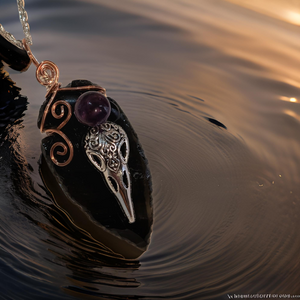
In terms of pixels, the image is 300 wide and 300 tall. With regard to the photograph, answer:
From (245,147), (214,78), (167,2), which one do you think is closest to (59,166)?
(245,147)

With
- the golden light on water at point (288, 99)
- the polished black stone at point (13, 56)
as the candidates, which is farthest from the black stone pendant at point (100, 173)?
the golden light on water at point (288, 99)

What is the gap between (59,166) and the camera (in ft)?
1.98

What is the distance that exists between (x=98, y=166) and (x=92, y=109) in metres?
0.09

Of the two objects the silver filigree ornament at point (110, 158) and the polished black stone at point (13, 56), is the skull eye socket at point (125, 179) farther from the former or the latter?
the polished black stone at point (13, 56)

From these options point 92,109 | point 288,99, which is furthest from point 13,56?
point 288,99

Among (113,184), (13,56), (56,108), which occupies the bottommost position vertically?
(113,184)

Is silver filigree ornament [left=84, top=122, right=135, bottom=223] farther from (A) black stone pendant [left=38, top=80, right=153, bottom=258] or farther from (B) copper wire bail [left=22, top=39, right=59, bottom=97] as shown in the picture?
(B) copper wire bail [left=22, top=39, right=59, bottom=97]

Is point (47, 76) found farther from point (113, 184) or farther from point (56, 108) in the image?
point (113, 184)

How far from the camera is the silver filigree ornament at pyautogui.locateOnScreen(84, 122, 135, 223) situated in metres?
0.59

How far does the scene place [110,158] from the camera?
0.59m

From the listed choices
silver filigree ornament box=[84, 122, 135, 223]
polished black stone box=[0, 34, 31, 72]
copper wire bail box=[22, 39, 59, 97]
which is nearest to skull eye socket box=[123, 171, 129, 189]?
silver filigree ornament box=[84, 122, 135, 223]

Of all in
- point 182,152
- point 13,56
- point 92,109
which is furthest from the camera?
point 13,56

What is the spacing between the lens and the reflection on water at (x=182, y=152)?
54 cm

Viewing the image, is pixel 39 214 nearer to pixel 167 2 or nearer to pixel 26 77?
pixel 26 77
